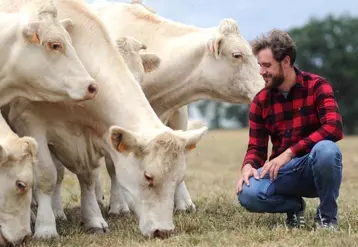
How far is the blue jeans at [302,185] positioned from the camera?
6125mm

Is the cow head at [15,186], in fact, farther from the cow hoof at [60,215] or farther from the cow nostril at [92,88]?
the cow hoof at [60,215]

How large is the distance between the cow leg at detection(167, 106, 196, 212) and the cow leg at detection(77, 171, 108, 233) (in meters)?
1.36

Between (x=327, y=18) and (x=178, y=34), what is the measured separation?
66.2 m

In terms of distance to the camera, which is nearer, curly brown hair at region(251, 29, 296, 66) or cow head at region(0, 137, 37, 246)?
cow head at region(0, 137, 37, 246)

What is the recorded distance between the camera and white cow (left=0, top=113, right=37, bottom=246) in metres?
5.80

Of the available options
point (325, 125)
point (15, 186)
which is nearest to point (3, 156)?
point (15, 186)

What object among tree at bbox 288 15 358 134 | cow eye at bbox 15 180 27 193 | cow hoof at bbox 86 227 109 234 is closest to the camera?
cow eye at bbox 15 180 27 193

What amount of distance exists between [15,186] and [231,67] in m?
3.82

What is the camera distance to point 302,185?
21.3 ft

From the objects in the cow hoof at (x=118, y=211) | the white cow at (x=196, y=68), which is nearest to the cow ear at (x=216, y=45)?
the white cow at (x=196, y=68)

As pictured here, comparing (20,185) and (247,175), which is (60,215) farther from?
(247,175)

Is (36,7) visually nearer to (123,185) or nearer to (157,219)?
(123,185)

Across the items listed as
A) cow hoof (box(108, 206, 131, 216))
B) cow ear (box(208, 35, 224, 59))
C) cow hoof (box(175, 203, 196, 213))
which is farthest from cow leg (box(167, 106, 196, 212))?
Result: cow ear (box(208, 35, 224, 59))

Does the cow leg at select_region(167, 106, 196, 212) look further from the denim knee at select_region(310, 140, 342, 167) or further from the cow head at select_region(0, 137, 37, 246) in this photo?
the cow head at select_region(0, 137, 37, 246)
